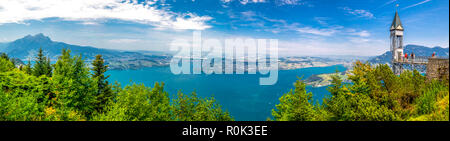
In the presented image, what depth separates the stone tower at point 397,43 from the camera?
1637 centimetres

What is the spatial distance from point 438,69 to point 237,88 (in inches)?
3772

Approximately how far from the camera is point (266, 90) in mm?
100938

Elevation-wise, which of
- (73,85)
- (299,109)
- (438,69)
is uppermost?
(438,69)

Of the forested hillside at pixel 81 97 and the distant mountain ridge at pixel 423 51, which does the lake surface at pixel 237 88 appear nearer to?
the distant mountain ridge at pixel 423 51

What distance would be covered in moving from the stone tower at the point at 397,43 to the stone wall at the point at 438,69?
6741 millimetres

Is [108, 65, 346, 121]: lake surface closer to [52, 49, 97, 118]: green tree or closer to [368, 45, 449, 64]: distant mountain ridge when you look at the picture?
[368, 45, 449, 64]: distant mountain ridge

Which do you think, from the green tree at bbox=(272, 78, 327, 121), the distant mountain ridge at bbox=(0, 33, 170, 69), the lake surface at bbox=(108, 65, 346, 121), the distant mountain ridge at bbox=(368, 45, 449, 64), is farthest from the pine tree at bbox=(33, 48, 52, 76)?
the distant mountain ridge at bbox=(0, 33, 170, 69)

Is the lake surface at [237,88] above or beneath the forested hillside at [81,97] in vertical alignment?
beneath

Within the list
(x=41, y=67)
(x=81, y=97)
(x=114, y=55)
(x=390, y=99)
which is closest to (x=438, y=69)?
(x=390, y=99)

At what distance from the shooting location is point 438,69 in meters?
9.70

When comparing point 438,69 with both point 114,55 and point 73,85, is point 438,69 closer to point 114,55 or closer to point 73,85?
point 73,85

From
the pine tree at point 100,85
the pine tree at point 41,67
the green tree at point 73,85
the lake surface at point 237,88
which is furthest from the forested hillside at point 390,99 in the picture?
the lake surface at point 237,88
